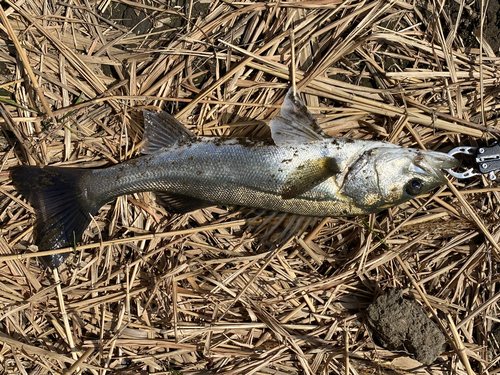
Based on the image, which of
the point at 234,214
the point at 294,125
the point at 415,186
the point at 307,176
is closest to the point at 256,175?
the point at 307,176

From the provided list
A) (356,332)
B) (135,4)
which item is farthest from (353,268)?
(135,4)

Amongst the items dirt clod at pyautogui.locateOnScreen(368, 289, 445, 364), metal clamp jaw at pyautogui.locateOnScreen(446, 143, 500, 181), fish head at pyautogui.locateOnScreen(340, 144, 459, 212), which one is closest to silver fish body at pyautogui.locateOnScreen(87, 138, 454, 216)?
fish head at pyautogui.locateOnScreen(340, 144, 459, 212)

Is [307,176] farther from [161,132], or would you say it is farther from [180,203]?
[161,132]

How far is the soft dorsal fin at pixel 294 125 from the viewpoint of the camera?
347 centimetres

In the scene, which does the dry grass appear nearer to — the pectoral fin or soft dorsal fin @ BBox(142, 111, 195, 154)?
soft dorsal fin @ BBox(142, 111, 195, 154)

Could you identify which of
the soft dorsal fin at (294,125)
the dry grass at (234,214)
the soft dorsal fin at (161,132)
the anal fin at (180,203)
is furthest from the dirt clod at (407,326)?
the soft dorsal fin at (161,132)

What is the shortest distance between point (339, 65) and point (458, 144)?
60.4 inches

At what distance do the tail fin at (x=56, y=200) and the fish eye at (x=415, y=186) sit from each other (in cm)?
305

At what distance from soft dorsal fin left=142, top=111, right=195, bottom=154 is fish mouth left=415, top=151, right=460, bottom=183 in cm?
219

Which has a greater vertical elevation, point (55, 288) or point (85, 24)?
point (85, 24)

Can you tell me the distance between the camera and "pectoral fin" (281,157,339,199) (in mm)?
3369

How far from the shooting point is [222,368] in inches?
157

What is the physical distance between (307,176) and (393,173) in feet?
2.60

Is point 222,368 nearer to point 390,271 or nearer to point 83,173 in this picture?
point 390,271
